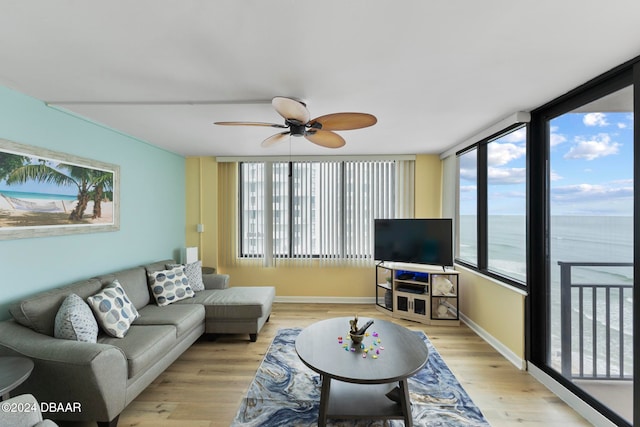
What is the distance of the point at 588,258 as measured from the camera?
2.15 metres

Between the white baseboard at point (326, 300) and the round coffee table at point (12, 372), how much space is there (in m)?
3.15

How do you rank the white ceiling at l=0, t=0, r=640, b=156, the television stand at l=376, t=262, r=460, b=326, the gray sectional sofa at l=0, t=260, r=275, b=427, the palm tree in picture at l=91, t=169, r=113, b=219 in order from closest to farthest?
1. the white ceiling at l=0, t=0, r=640, b=156
2. the gray sectional sofa at l=0, t=260, r=275, b=427
3. the palm tree in picture at l=91, t=169, r=113, b=219
4. the television stand at l=376, t=262, r=460, b=326

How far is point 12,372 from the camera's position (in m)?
1.58

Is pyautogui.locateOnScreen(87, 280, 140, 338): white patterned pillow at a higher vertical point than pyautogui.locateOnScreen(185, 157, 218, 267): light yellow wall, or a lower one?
lower

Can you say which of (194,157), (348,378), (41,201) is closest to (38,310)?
(41,201)

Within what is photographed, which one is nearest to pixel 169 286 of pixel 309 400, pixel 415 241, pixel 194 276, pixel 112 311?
pixel 194 276

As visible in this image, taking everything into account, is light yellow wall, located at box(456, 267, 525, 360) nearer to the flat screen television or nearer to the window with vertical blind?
the flat screen television

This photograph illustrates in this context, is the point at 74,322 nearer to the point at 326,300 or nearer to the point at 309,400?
the point at 309,400

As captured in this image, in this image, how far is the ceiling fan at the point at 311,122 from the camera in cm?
189

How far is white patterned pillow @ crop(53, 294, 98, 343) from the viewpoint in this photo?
76.9 inches

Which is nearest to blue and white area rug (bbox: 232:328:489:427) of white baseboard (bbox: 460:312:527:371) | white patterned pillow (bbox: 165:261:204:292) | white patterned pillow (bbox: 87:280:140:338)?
white baseboard (bbox: 460:312:527:371)

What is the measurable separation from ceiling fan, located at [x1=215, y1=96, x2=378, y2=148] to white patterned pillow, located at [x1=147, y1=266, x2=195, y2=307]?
2.04m

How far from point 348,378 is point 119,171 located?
125 inches

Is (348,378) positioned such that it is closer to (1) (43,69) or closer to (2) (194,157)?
(1) (43,69)
